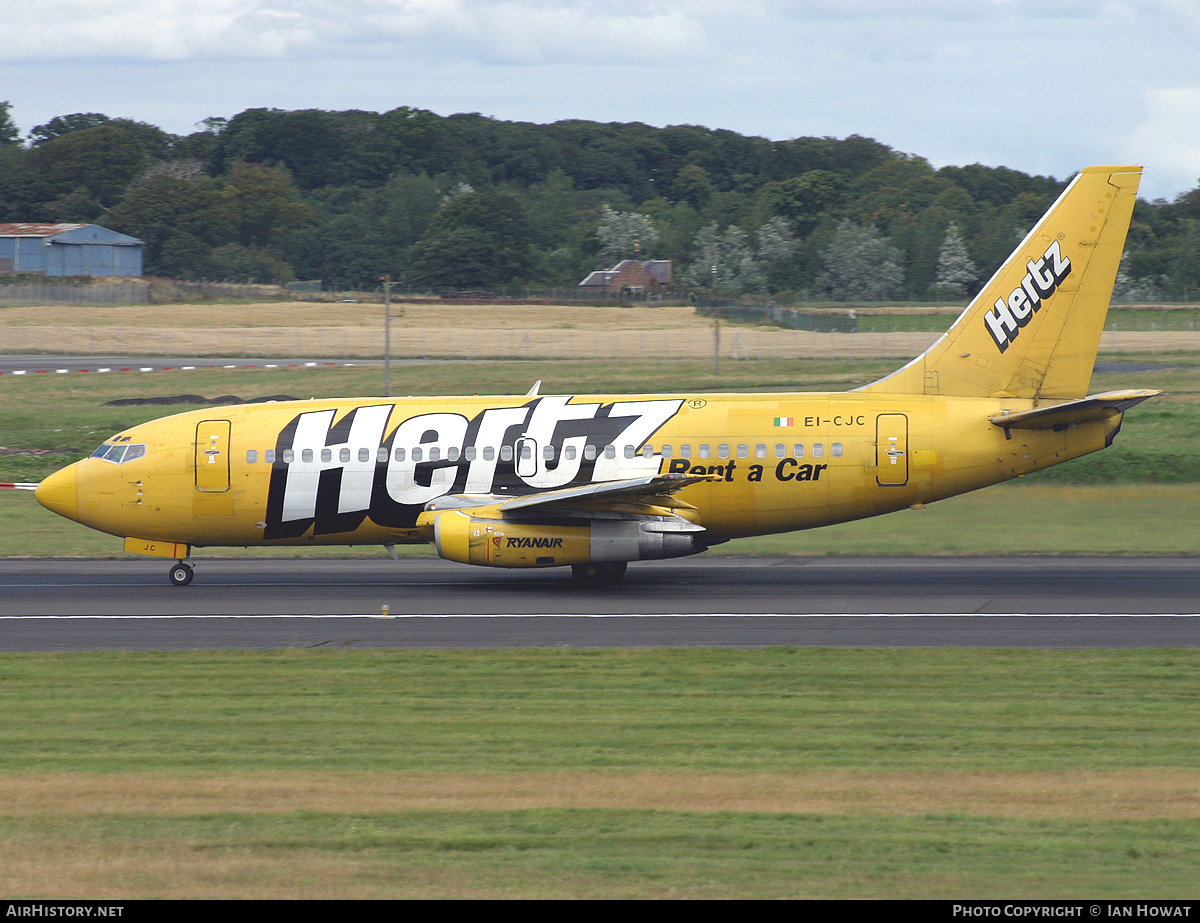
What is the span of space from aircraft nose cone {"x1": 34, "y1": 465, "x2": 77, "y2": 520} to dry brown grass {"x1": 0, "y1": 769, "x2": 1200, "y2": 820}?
558 inches

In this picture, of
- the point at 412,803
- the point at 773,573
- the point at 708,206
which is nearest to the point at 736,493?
the point at 773,573

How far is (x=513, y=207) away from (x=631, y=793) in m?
105

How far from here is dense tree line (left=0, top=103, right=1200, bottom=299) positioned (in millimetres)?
114125

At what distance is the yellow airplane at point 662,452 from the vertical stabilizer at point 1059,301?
3 centimetres

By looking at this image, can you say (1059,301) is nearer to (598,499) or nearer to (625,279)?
(598,499)

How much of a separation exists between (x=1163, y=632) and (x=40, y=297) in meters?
Result: 102

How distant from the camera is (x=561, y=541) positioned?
2445cm

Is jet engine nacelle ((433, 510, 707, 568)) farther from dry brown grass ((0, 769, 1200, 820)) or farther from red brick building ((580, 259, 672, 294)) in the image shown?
red brick building ((580, 259, 672, 294))

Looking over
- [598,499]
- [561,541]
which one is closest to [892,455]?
[598,499]

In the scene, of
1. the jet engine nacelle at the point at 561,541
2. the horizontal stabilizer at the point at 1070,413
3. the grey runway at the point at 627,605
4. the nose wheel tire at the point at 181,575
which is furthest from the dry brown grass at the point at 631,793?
the nose wheel tire at the point at 181,575

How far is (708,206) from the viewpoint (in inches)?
6191

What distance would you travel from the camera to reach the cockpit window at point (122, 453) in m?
26.4

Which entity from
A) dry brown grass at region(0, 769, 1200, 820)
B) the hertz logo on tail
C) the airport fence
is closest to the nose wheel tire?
dry brown grass at region(0, 769, 1200, 820)

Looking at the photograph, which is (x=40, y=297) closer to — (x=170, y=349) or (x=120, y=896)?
(x=170, y=349)
